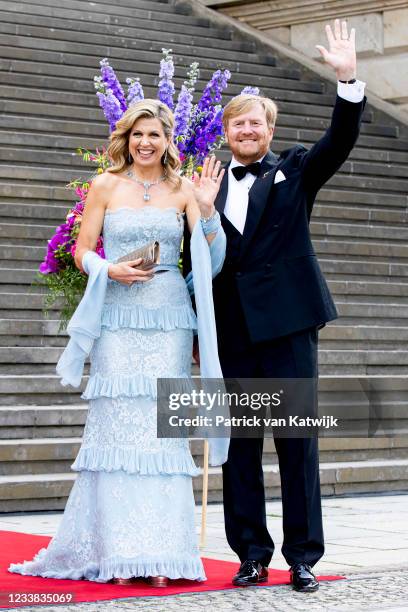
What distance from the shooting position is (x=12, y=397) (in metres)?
8.66

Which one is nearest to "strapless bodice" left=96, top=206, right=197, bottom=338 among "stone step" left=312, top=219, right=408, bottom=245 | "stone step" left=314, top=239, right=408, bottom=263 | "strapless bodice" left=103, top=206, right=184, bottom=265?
"strapless bodice" left=103, top=206, right=184, bottom=265

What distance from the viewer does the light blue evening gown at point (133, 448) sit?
17.7ft

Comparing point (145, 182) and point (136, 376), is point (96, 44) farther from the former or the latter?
point (136, 376)

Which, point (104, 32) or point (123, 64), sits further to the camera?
point (104, 32)

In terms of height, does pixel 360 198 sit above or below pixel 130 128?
above

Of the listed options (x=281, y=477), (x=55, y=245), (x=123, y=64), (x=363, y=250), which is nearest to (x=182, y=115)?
(x=55, y=245)

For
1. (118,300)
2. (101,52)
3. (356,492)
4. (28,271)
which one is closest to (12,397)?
(28,271)

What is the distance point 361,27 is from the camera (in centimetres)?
1656

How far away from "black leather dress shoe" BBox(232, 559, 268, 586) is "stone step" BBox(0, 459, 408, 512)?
2531 mm

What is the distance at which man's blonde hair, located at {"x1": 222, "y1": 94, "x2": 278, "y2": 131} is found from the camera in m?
5.53

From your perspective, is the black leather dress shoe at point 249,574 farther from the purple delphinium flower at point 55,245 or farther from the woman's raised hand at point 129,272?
the purple delphinium flower at point 55,245

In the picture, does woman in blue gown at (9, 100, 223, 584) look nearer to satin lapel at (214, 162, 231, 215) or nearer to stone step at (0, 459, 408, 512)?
satin lapel at (214, 162, 231, 215)

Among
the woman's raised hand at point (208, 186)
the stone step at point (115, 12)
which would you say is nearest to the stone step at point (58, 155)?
the stone step at point (115, 12)

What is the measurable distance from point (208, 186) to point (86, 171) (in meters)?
6.07
